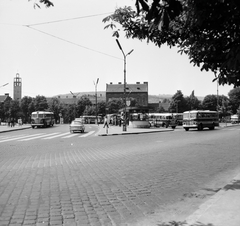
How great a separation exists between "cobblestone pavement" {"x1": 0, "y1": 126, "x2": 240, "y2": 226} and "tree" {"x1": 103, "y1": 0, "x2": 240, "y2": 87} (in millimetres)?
2768

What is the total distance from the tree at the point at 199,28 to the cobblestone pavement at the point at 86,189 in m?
2.77

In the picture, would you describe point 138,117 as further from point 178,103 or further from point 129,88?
point 129,88

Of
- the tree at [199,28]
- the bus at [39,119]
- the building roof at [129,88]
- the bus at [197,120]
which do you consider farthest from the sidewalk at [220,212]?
the building roof at [129,88]

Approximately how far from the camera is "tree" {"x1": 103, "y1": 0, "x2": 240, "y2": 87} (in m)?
3.02

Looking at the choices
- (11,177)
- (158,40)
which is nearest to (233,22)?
(158,40)

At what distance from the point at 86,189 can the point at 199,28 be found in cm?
412

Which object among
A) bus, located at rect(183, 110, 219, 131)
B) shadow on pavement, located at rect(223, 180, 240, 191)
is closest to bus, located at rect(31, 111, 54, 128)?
bus, located at rect(183, 110, 219, 131)

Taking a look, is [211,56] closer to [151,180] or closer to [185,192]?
[185,192]

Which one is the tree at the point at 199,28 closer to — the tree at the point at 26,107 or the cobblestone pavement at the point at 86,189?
the cobblestone pavement at the point at 86,189

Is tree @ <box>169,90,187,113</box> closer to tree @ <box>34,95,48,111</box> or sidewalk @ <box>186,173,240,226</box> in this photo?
tree @ <box>34,95,48,111</box>

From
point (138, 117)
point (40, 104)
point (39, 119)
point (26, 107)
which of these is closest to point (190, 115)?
point (138, 117)

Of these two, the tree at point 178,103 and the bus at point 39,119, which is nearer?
the bus at point 39,119

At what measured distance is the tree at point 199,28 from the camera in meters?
3.02

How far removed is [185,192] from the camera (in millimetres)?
5918
